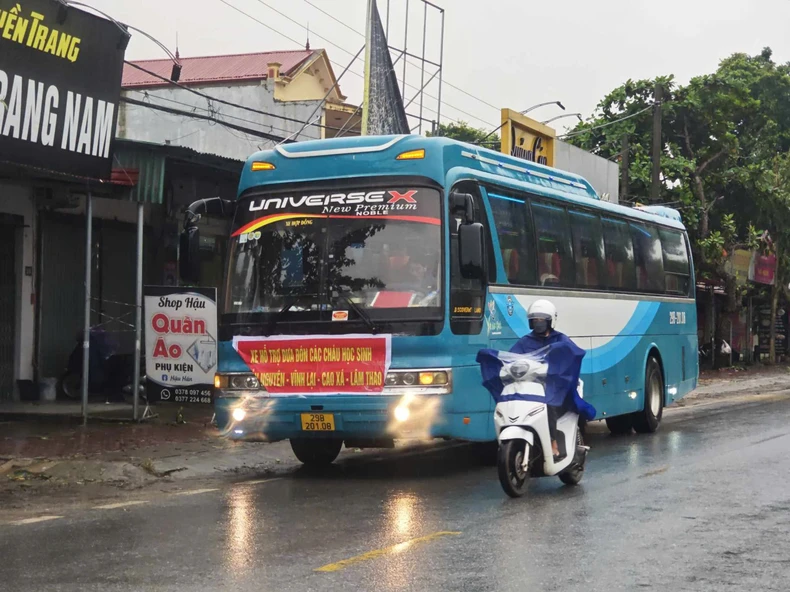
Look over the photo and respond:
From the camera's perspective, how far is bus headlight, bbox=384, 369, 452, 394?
34.9 feet

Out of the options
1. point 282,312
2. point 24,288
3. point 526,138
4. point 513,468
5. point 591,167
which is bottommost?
point 513,468

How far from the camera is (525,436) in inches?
371

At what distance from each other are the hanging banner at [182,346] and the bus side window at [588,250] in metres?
4.71

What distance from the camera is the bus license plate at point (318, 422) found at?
10820mm

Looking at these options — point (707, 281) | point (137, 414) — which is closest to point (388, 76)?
point (137, 414)

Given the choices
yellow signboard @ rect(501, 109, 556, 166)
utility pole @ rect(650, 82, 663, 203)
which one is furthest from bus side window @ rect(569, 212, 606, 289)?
utility pole @ rect(650, 82, 663, 203)

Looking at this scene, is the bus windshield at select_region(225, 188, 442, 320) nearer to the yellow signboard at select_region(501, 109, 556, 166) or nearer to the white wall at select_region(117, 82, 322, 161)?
the yellow signboard at select_region(501, 109, 556, 166)

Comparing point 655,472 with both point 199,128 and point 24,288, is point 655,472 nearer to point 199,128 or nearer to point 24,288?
point 24,288

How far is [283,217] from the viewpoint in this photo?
11344mm

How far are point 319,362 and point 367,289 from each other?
0.86m

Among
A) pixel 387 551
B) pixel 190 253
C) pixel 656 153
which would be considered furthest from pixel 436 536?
pixel 656 153

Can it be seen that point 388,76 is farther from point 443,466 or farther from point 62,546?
point 62,546

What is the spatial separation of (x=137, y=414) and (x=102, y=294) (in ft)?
13.8

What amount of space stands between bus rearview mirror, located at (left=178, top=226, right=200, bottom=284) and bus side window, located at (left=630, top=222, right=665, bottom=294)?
6.85 metres
